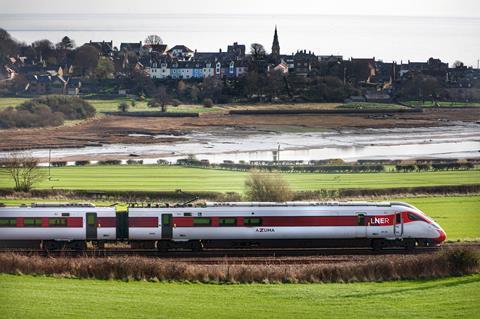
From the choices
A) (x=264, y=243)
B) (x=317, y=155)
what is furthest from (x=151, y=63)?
(x=264, y=243)

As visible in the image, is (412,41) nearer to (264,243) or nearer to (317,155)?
(317,155)

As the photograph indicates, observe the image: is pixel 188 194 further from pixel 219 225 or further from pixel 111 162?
pixel 219 225

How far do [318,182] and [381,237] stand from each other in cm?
393

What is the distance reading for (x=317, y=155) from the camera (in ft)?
57.9

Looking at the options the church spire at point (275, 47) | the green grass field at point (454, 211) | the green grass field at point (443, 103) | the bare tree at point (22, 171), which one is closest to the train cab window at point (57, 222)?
the green grass field at point (454, 211)

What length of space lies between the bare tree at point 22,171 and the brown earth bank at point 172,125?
1.23 meters

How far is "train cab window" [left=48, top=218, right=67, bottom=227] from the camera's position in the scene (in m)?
12.1

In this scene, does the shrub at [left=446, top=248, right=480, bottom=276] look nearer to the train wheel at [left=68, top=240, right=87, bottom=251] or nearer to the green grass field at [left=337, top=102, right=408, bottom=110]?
the train wheel at [left=68, top=240, right=87, bottom=251]

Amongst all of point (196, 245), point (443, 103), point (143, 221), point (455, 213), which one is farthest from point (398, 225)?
point (443, 103)

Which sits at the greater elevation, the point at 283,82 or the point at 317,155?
the point at 283,82

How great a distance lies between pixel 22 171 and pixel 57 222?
4.66 metres

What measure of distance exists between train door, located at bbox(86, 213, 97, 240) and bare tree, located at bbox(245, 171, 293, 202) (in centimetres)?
372

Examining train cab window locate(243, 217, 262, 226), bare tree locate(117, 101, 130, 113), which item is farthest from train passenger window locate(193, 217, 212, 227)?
bare tree locate(117, 101, 130, 113)

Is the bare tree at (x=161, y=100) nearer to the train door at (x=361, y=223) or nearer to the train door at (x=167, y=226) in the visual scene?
the train door at (x=167, y=226)
